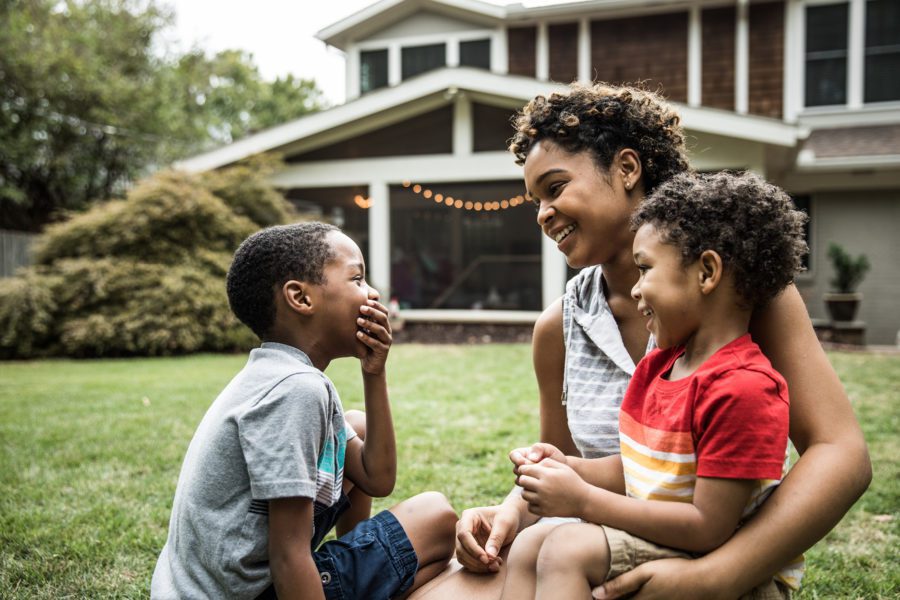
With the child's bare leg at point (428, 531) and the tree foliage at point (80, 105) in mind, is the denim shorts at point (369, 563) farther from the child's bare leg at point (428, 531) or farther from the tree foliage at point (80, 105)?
the tree foliage at point (80, 105)

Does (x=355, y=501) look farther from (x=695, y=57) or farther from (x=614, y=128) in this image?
(x=695, y=57)

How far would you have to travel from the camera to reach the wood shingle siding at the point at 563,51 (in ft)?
44.0

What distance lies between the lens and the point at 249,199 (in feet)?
38.8

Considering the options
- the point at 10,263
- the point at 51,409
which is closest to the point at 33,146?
the point at 10,263

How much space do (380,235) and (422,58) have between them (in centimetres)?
457

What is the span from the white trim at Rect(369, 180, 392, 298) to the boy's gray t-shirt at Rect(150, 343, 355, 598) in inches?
428

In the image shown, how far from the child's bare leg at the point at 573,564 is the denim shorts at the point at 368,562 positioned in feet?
2.04

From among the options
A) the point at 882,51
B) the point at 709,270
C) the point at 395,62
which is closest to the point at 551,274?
the point at 395,62

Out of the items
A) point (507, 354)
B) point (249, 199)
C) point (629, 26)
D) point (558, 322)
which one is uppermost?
point (629, 26)

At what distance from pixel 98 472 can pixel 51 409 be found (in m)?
2.32

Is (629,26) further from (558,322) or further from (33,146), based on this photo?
(33,146)

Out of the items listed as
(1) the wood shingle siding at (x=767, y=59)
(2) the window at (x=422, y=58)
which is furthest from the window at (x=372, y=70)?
(1) the wood shingle siding at (x=767, y=59)

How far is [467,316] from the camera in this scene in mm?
12516

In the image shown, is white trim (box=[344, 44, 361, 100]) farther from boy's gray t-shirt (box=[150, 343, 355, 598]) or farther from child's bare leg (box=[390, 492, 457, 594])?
boy's gray t-shirt (box=[150, 343, 355, 598])
